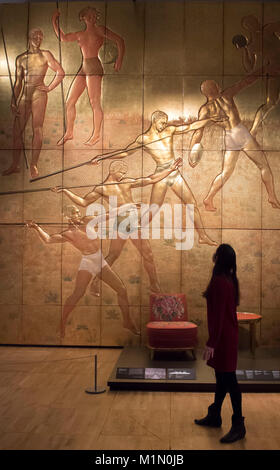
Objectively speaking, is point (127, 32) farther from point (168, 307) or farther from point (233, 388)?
point (233, 388)

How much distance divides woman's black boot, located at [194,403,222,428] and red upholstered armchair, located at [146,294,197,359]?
6.90 feet

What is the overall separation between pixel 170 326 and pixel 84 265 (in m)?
1.99

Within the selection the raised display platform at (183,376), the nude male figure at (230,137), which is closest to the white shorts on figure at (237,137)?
the nude male figure at (230,137)

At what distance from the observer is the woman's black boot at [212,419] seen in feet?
14.4

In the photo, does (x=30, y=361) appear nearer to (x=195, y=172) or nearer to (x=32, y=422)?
(x=32, y=422)

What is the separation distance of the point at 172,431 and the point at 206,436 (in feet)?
1.05

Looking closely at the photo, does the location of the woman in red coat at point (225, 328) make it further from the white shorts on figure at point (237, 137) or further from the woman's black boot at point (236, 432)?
the white shorts on figure at point (237, 137)

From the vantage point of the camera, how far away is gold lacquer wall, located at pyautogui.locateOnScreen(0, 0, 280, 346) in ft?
25.9

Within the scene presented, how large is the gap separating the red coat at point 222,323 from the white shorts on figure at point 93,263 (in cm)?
401

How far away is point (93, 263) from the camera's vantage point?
7949 millimetres

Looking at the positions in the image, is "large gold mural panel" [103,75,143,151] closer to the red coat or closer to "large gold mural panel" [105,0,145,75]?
"large gold mural panel" [105,0,145,75]

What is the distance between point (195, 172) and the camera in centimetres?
795

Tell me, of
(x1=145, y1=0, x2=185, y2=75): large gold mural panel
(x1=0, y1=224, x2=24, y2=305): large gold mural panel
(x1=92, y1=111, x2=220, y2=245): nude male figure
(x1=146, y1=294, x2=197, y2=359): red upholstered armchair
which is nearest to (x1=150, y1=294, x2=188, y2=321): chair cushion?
(x1=146, y1=294, x2=197, y2=359): red upholstered armchair
